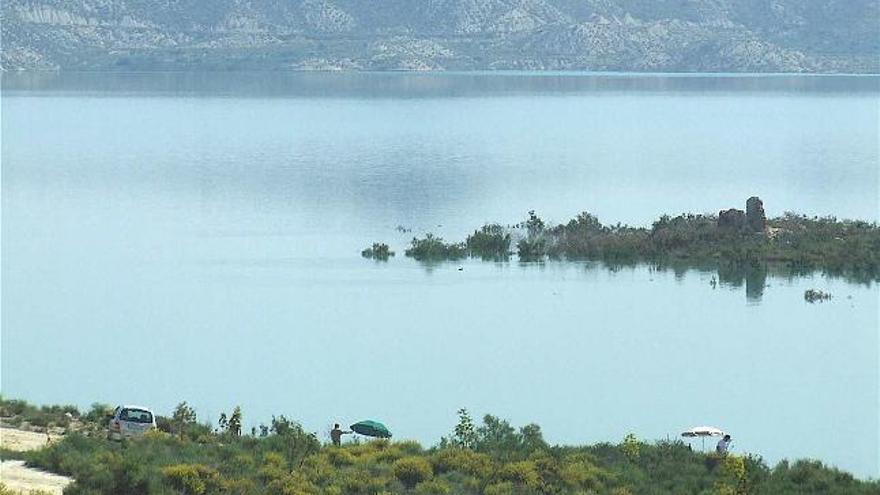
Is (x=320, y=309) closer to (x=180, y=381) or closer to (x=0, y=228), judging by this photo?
(x=180, y=381)

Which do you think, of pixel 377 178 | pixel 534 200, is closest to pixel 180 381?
pixel 534 200

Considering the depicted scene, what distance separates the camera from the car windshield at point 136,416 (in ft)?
121

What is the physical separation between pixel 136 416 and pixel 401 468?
24.0 feet

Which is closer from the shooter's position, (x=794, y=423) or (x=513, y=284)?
(x=794, y=423)

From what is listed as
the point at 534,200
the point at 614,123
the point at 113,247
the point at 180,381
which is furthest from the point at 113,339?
the point at 614,123

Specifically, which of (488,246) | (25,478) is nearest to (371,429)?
(25,478)

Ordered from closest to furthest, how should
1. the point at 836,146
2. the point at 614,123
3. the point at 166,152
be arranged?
1. the point at 166,152
2. the point at 836,146
3. the point at 614,123

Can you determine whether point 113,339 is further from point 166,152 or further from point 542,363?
point 166,152

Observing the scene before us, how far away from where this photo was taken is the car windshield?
1449 inches

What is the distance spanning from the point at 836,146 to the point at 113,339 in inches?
3843

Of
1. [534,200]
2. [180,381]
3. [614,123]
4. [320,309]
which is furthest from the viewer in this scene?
[614,123]

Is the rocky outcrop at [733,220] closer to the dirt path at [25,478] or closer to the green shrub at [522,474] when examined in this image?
the green shrub at [522,474]

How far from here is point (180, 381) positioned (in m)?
47.9

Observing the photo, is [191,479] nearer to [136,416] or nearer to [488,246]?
[136,416]
